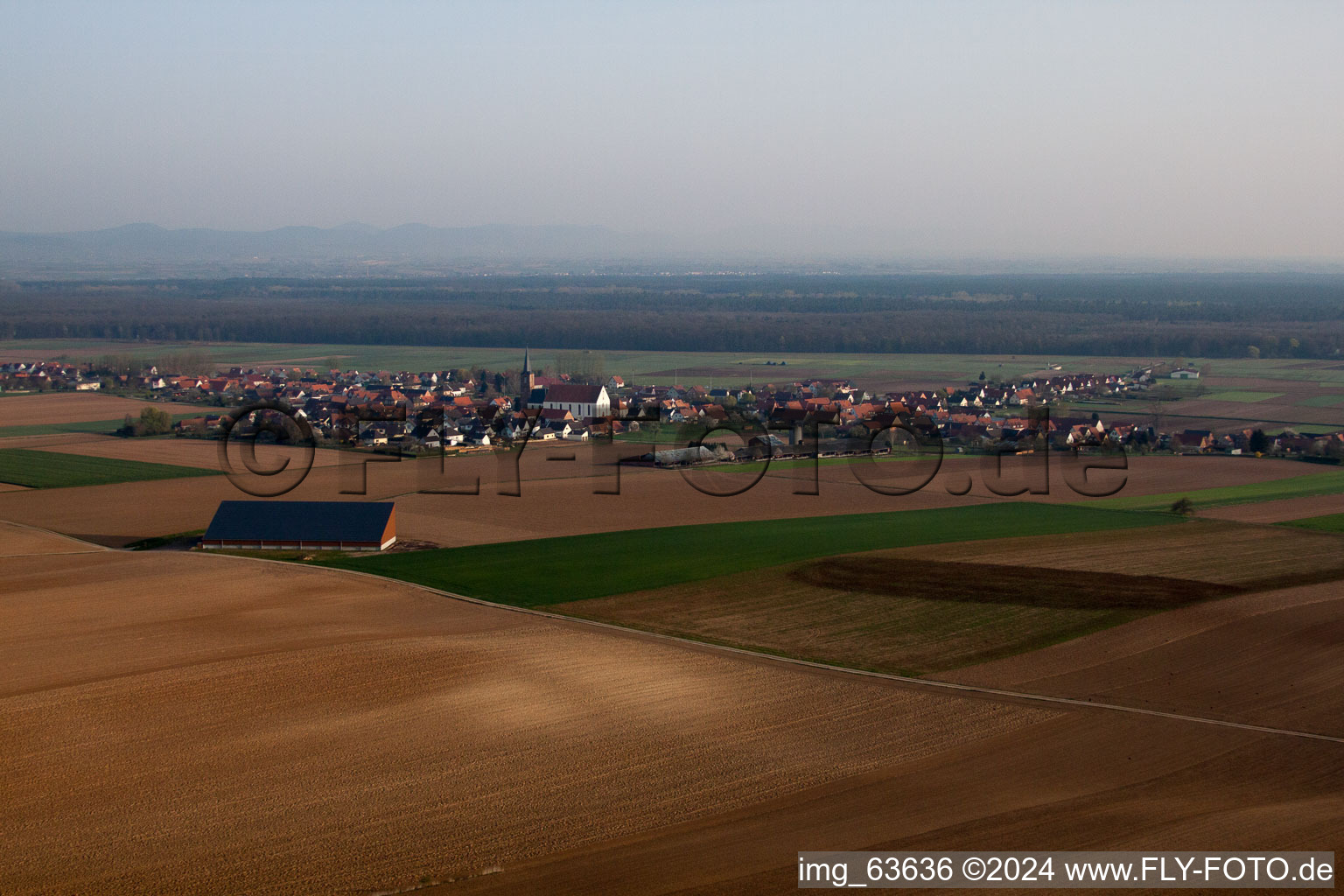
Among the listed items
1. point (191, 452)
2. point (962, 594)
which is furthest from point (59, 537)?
point (962, 594)

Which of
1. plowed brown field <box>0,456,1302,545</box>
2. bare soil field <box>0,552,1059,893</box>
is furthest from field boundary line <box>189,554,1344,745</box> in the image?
plowed brown field <box>0,456,1302,545</box>

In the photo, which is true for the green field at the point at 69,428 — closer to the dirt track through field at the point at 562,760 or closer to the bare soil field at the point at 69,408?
the bare soil field at the point at 69,408

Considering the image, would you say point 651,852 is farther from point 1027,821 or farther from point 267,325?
point 267,325

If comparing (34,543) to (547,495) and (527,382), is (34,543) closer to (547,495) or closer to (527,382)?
(547,495)

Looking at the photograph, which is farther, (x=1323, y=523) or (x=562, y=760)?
(x=1323, y=523)

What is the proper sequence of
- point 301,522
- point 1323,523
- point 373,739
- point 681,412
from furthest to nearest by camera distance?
point 681,412 < point 1323,523 < point 301,522 < point 373,739

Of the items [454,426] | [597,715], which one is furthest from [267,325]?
[597,715]
